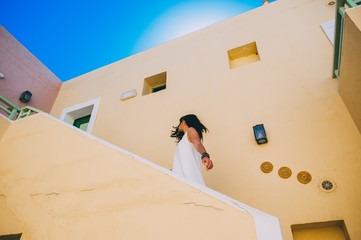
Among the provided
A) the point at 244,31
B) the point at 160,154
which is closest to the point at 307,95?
the point at 244,31

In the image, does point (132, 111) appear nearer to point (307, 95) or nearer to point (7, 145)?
point (7, 145)

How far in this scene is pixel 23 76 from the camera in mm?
6832

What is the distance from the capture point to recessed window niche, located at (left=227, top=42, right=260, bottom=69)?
528cm

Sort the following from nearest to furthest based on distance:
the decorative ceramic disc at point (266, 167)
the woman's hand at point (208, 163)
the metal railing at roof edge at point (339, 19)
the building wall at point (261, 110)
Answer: the woman's hand at point (208, 163)
the metal railing at roof edge at point (339, 19)
the building wall at point (261, 110)
the decorative ceramic disc at point (266, 167)

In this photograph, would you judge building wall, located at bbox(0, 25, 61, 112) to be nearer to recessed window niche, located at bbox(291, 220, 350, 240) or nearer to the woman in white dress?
the woman in white dress

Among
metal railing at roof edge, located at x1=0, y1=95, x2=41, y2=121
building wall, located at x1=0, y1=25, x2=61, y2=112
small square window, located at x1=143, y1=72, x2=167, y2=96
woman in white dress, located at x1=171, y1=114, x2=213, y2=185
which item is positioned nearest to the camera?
woman in white dress, located at x1=171, y1=114, x2=213, y2=185

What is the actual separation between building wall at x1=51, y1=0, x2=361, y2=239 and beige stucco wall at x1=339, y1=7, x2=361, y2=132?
285 mm

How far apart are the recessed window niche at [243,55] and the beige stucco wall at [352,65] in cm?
218

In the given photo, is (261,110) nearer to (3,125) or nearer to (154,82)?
(154,82)

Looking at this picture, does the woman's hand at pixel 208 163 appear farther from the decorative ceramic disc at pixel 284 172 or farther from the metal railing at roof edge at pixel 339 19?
the metal railing at roof edge at pixel 339 19

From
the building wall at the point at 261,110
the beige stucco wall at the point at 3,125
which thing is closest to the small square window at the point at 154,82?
the building wall at the point at 261,110

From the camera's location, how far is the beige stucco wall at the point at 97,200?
1.53 metres

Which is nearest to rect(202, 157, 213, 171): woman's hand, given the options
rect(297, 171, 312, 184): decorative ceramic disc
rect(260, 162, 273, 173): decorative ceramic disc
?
rect(260, 162, 273, 173): decorative ceramic disc

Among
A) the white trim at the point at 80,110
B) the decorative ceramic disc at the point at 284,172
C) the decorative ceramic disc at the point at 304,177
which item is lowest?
the decorative ceramic disc at the point at 304,177
